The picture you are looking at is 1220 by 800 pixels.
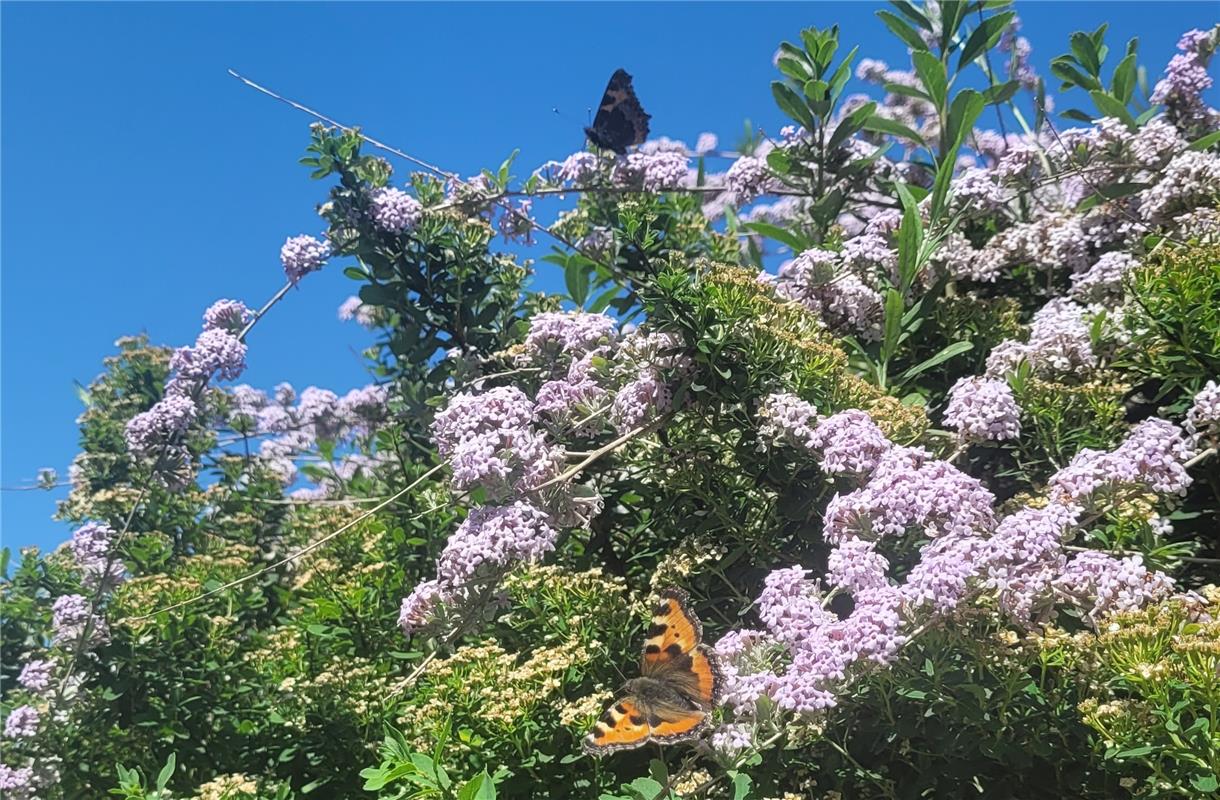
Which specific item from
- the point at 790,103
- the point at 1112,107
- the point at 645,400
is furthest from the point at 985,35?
the point at 645,400

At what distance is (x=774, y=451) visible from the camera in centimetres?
344

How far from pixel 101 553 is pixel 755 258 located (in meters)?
3.60

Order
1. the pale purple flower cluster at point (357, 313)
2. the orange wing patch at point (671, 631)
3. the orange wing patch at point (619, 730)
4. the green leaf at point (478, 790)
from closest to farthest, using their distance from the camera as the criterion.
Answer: the green leaf at point (478, 790) < the orange wing patch at point (619, 730) < the orange wing patch at point (671, 631) < the pale purple flower cluster at point (357, 313)

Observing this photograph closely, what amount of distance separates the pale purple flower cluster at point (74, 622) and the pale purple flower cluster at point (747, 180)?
11.5ft

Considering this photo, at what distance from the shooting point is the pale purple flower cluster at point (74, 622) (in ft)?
13.6

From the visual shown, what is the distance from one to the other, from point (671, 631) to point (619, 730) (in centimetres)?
33

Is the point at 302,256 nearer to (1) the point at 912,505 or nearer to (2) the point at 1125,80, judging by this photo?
→ (1) the point at 912,505

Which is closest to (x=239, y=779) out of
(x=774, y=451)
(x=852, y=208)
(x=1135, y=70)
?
(x=774, y=451)

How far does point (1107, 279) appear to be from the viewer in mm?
4125

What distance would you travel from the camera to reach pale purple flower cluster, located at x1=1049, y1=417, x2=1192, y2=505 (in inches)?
112

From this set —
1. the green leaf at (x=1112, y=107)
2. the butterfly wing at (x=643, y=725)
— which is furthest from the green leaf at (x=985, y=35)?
the butterfly wing at (x=643, y=725)

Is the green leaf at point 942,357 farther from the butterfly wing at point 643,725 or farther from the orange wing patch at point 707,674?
the butterfly wing at point 643,725

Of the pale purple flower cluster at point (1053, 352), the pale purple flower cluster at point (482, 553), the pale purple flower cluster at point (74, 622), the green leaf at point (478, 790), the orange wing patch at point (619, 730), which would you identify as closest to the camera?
the green leaf at point (478, 790)

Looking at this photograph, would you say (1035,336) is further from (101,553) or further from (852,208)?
(101,553)
